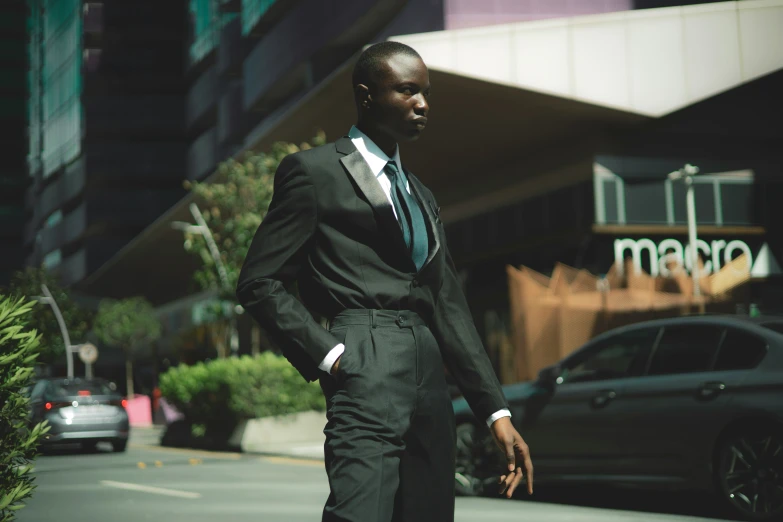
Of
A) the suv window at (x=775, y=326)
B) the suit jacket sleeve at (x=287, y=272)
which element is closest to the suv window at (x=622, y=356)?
the suv window at (x=775, y=326)

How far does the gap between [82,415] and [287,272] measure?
18.3 meters

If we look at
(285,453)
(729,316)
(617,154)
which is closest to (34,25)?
(617,154)

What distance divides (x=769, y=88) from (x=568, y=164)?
4.87 metres

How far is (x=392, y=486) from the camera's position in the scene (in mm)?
2887

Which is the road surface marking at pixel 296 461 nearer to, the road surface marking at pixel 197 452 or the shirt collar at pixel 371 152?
the road surface marking at pixel 197 452

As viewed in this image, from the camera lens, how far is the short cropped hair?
3051 millimetres

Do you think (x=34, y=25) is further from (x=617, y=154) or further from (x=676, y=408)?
(x=676, y=408)

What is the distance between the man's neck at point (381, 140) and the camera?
Answer: 3.15 metres

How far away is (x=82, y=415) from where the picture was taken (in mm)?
20438

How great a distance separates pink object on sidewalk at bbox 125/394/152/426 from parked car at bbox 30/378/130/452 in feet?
70.6

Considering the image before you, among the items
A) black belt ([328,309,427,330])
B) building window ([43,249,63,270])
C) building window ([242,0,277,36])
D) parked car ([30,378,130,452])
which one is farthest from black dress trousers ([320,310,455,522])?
building window ([43,249,63,270])

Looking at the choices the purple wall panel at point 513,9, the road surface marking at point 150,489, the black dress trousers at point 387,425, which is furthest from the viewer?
the purple wall panel at point 513,9

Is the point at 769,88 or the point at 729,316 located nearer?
the point at 729,316

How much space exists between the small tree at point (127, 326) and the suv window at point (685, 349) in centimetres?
4517
